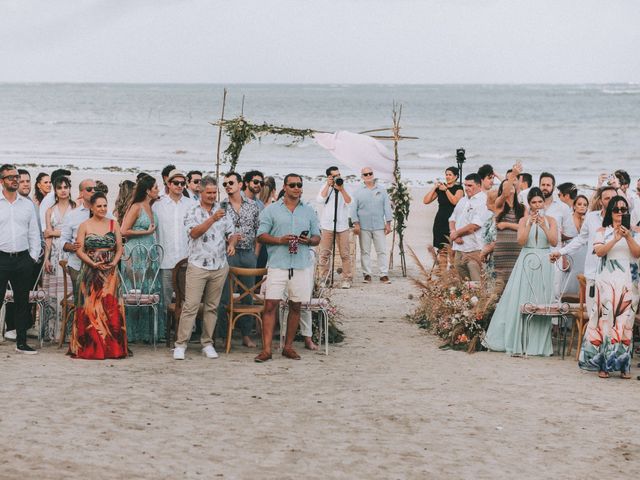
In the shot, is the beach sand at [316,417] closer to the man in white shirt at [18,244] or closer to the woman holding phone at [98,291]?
the woman holding phone at [98,291]

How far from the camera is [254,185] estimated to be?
1052 cm

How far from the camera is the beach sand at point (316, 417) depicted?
21.1ft

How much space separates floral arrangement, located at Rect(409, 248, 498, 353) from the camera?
10.4 m

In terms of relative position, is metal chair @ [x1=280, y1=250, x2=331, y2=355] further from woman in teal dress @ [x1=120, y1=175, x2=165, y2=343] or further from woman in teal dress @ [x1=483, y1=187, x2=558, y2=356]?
woman in teal dress @ [x1=483, y1=187, x2=558, y2=356]

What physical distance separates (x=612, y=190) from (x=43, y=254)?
576cm

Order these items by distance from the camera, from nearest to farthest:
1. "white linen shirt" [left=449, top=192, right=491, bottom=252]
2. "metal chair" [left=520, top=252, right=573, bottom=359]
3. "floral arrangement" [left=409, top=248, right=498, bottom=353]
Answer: "metal chair" [left=520, top=252, right=573, bottom=359]
"floral arrangement" [left=409, top=248, right=498, bottom=353]
"white linen shirt" [left=449, top=192, right=491, bottom=252]

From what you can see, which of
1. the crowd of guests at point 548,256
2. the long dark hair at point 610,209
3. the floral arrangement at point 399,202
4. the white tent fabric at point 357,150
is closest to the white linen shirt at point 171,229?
the crowd of guests at point 548,256

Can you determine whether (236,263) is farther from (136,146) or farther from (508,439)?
(136,146)

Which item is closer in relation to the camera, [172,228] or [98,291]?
[98,291]

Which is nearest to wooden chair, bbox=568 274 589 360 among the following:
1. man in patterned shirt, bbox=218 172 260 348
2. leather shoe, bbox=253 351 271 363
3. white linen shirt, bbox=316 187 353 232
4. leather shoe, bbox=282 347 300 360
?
leather shoe, bbox=282 347 300 360

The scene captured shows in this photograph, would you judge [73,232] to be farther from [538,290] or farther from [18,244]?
[538,290]

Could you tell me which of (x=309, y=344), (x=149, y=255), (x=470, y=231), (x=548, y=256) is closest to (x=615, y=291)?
(x=548, y=256)

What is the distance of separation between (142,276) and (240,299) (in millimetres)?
1004

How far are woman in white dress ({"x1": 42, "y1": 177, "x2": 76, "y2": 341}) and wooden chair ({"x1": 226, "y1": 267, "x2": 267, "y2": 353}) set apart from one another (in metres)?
1.74
